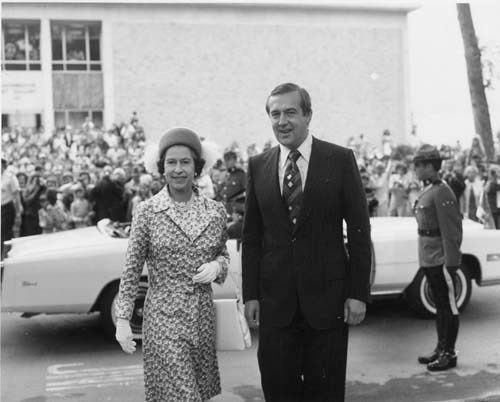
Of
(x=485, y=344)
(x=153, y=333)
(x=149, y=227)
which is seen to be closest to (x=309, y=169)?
(x=149, y=227)

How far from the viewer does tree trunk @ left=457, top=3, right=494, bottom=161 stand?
23.4ft

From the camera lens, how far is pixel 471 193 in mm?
13789

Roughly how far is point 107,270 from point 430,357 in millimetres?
2781

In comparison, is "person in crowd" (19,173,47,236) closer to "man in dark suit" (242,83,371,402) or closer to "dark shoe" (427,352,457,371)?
"dark shoe" (427,352,457,371)

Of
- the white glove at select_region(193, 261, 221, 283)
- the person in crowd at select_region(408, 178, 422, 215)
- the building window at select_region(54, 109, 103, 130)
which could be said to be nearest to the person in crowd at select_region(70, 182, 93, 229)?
the person in crowd at select_region(408, 178, 422, 215)

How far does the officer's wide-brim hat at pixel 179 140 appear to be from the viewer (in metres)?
3.47

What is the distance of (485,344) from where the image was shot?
20.5ft

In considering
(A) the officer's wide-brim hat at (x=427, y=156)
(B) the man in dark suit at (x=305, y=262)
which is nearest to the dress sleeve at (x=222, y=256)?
(B) the man in dark suit at (x=305, y=262)

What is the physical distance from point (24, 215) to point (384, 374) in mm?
8859

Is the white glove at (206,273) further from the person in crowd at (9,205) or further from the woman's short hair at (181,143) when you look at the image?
the person in crowd at (9,205)

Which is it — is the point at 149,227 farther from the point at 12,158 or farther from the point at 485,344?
the point at 12,158

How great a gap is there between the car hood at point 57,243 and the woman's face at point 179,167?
305 centimetres

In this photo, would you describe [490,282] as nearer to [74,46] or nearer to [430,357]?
[430,357]

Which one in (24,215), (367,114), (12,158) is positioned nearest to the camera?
(24,215)
